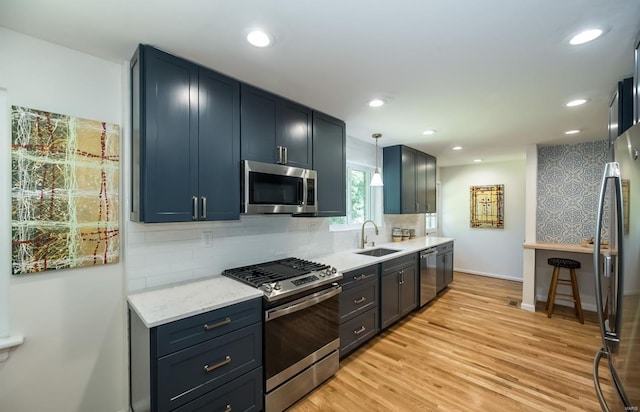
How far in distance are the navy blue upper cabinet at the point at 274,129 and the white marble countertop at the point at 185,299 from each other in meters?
1.00

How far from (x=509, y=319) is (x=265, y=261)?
339cm

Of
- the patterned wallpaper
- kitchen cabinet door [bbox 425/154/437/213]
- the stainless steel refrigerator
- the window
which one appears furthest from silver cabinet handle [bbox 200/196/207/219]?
the patterned wallpaper

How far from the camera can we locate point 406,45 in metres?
1.58

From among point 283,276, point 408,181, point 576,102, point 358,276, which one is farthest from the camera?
point 408,181

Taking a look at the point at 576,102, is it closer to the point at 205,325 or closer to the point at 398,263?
the point at 398,263

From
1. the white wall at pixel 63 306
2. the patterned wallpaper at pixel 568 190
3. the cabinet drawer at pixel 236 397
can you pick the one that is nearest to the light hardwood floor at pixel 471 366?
the cabinet drawer at pixel 236 397

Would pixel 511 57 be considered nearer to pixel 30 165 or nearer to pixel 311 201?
pixel 311 201

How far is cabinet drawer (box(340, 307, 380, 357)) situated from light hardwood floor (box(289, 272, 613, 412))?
0.12 m

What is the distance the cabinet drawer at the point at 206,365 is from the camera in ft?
4.59

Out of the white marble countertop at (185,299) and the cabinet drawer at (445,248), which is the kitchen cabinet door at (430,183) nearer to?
the cabinet drawer at (445,248)

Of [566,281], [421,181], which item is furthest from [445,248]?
[566,281]

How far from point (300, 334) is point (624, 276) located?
71.9 inches

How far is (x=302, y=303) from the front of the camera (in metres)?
1.99

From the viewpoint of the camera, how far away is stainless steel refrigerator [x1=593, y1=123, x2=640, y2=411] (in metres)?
0.98
